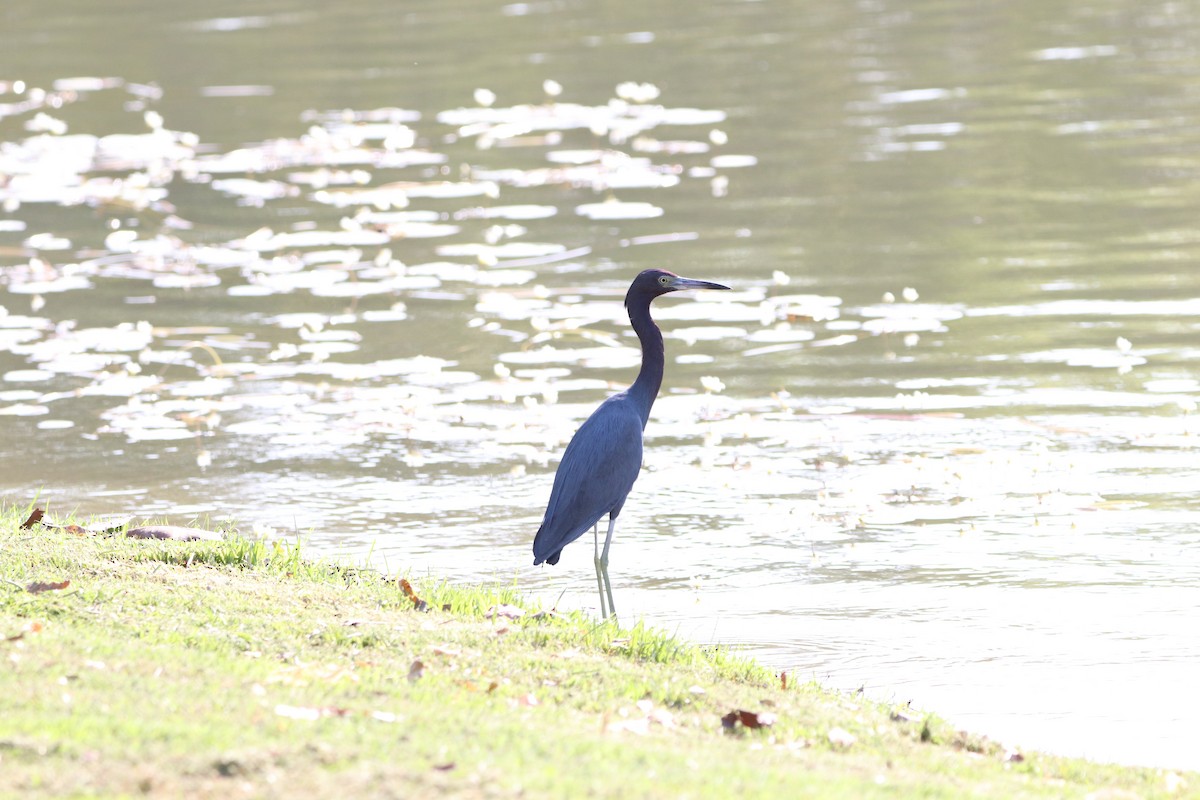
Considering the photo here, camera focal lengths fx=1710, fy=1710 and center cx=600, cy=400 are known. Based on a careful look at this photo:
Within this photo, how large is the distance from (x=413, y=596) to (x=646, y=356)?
193 centimetres

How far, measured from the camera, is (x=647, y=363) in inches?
348

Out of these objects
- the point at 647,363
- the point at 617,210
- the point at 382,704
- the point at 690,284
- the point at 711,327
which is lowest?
the point at 382,704

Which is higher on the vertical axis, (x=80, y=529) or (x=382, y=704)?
(x=80, y=529)

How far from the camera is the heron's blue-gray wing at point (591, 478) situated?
813 centimetres

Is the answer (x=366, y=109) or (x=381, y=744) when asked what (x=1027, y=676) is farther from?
(x=366, y=109)

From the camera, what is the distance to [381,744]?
5.36 m

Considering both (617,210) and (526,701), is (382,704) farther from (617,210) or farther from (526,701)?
(617,210)

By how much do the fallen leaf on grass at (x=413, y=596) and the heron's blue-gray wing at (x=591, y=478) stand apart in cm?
62

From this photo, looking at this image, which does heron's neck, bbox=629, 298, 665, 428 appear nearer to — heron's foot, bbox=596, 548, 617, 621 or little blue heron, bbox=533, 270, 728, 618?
little blue heron, bbox=533, 270, 728, 618

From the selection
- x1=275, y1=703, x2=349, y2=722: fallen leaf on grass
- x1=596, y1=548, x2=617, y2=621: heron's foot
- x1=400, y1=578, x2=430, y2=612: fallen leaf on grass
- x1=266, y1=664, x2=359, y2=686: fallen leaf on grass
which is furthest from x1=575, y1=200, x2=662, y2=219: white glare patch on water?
x1=275, y1=703, x2=349, y2=722: fallen leaf on grass

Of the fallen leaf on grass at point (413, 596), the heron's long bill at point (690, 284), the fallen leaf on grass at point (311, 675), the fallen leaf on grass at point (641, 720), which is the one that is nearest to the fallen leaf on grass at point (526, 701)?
the fallen leaf on grass at point (641, 720)

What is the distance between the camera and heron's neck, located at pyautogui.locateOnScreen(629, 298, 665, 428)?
8.71m

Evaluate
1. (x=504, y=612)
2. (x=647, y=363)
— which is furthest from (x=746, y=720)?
(x=647, y=363)

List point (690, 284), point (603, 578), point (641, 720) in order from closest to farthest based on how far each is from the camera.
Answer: point (641, 720) → point (603, 578) → point (690, 284)
